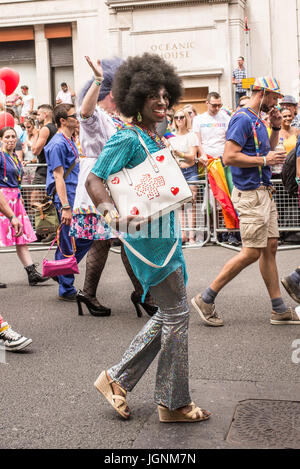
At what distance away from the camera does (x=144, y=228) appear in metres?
4.05

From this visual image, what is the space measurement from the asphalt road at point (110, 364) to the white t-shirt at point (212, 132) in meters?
4.19

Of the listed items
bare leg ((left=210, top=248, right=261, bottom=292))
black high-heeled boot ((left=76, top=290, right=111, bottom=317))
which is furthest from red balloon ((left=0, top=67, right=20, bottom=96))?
bare leg ((left=210, top=248, right=261, bottom=292))

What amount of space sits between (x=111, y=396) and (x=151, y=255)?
0.87 meters

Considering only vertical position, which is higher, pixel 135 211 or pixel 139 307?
pixel 135 211

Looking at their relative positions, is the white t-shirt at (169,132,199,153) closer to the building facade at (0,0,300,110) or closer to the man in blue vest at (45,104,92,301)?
the man in blue vest at (45,104,92,301)

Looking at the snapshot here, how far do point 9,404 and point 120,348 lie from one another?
1.35 meters

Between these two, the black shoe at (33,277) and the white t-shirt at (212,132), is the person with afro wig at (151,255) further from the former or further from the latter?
the white t-shirt at (212,132)

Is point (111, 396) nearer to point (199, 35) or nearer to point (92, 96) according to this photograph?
point (92, 96)

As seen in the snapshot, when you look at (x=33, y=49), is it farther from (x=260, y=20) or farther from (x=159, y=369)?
(x=159, y=369)

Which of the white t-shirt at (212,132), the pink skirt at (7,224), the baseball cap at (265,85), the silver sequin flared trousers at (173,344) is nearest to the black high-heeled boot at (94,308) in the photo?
the pink skirt at (7,224)

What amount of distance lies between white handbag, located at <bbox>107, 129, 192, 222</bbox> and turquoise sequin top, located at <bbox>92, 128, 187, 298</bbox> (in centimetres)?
5

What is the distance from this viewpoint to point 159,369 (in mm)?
4223

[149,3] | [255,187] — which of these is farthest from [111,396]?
[149,3]

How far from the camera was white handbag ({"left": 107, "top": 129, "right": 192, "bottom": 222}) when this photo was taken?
4000 millimetres
